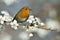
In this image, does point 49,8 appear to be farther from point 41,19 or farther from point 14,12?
point 14,12

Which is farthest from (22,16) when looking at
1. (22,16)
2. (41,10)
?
(41,10)

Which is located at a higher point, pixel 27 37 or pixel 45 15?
pixel 45 15

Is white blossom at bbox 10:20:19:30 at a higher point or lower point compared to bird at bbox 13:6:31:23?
lower

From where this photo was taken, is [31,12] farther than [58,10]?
No

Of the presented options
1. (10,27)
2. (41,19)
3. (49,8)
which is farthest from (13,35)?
(49,8)

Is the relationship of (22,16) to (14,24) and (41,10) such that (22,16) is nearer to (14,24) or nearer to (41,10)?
(14,24)

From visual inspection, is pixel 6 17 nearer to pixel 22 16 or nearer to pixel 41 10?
pixel 22 16

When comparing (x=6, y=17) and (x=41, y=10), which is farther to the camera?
(x=41, y=10)

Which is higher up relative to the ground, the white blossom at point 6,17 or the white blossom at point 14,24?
the white blossom at point 6,17
